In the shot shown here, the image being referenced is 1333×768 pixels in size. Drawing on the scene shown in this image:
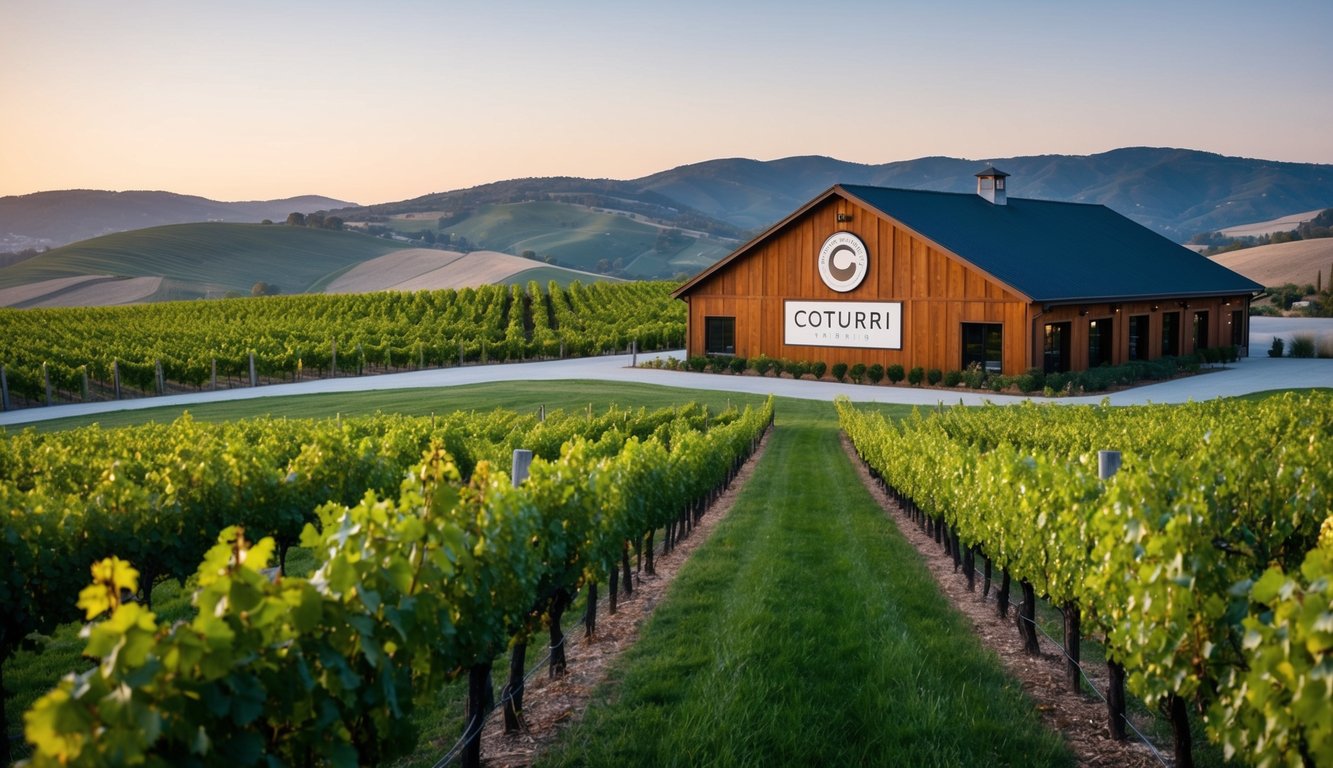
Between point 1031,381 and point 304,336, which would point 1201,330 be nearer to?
point 1031,381

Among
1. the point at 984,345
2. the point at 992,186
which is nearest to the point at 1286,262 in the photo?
the point at 992,186

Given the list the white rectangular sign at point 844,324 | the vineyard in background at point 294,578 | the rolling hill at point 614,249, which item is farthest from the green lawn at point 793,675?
the rolling hill at point 614,249

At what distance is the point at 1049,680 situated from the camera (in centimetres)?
844

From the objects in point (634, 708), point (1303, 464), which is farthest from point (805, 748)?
point (1303, 464)

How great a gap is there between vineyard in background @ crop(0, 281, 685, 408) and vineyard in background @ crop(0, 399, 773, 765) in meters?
23.5

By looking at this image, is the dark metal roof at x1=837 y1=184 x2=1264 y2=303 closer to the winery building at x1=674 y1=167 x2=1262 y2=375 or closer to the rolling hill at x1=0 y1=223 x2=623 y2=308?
the winery building at x1=674 y1=167 x2=1262 y2=375

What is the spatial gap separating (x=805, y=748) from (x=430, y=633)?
2.66m

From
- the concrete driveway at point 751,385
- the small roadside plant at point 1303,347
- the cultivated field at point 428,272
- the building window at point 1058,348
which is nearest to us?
the concrete driveway at point 751,385

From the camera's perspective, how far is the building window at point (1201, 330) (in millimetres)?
41531

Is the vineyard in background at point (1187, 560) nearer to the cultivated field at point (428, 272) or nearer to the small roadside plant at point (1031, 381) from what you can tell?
the small roadside plant at point (1031, 381)

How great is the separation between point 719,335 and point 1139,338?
15502mm

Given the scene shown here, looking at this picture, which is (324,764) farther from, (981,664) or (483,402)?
(483,402)

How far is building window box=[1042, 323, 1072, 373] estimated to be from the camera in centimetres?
3359

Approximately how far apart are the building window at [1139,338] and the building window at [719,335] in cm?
1463
